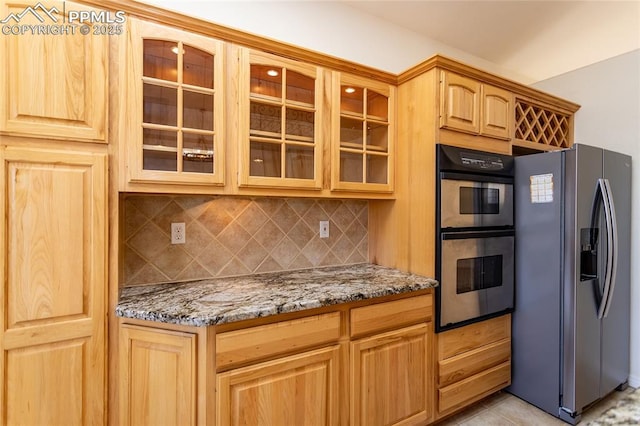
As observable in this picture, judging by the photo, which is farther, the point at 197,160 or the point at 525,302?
the point at 525,302

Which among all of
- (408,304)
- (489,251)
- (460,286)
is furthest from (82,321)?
(489,251)

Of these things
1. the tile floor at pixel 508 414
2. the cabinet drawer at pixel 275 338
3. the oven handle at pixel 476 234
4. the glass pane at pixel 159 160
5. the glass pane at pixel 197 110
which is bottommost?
the tile floor at pixel 508 414

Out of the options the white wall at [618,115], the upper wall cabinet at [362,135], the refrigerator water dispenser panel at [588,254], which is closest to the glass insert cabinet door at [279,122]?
the upper wall cabinet at [362,135]

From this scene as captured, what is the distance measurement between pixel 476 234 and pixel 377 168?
30.7 inches

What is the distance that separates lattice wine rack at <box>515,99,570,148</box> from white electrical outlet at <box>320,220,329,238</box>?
1.62 m

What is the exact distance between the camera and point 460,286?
76.6 inches

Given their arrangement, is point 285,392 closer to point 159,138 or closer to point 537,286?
point 159,138

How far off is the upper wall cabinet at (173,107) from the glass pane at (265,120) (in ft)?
0.61

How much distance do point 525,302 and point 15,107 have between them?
301 centimetres

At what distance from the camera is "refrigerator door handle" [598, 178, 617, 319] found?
80.7 inches

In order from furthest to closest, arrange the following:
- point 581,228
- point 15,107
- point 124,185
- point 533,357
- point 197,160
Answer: point 533,357 → point 581,228 → point 197,160 → point 124,185 → point 15,107

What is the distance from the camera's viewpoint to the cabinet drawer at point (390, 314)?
62.1 inches

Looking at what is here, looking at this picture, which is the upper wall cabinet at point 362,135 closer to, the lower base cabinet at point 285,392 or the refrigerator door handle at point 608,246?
the lower base cabinet at point 285,392

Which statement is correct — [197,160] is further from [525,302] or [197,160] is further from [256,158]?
[525,302]
